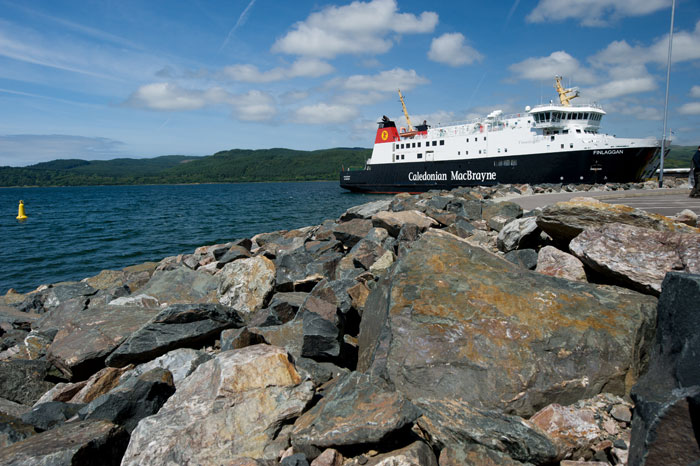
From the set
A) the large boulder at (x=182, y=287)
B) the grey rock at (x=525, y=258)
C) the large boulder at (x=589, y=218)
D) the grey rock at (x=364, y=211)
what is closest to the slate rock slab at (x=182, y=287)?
the large boulder at (x=182, y=287)

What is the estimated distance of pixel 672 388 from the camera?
6.57 feet

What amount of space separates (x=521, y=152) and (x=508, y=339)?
32756 mm

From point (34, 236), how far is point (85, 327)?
86.9 ft

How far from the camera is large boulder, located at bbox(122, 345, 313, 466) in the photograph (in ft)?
8.16

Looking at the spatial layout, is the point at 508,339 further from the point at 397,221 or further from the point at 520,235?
the point at 397,221

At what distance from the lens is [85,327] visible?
4.53m

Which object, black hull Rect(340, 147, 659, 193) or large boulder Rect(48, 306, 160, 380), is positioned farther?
black hull Rect(340, 147, 659, 193)

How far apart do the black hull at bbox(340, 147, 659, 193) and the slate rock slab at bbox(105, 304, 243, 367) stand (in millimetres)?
31485

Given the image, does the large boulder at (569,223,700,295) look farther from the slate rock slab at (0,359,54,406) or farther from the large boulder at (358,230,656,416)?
the slate rock slab at (0,359,54,406)

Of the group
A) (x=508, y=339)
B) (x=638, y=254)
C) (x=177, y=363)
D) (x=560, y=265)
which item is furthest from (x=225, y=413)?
(x=638, y=254)

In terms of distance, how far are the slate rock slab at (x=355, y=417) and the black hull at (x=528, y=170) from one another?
32.2m

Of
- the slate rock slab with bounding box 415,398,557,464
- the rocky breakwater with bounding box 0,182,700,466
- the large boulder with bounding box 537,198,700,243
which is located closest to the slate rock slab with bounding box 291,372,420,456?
the rocky breakwater with bounding box 0,182,700,466

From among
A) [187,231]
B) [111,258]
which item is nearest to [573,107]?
[187,231]

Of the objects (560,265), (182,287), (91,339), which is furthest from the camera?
(182,287)
